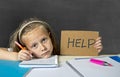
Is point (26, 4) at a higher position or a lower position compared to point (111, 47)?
higher

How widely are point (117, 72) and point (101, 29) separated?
0.85m

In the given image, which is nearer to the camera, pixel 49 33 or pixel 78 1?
pixel 49 33

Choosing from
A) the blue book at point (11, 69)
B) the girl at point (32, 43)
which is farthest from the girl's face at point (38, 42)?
the blue book at point (11, 69)

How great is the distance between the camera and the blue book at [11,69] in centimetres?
95

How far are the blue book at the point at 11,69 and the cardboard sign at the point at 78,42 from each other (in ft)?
0.91

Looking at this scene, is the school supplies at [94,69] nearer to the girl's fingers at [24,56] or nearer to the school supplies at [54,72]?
the school supplies at [54,72]

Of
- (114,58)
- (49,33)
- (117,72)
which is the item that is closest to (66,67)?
(117,72)

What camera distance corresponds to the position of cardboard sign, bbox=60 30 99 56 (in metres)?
1.29

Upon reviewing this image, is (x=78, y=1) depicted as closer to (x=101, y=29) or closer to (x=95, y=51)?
(x=101, y=29)

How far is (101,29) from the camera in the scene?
5.86 feet

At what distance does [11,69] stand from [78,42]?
0.41 metres

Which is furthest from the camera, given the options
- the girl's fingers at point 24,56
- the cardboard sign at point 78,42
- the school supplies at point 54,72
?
the cardboard sign at point 78,42

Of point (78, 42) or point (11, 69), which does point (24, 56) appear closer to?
point (11, 69)

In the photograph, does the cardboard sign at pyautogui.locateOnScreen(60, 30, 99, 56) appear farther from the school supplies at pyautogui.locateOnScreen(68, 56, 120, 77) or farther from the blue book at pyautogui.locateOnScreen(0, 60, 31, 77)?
the blue book at pyautogui.locateOnScreen(0, 60, 31, 77)
